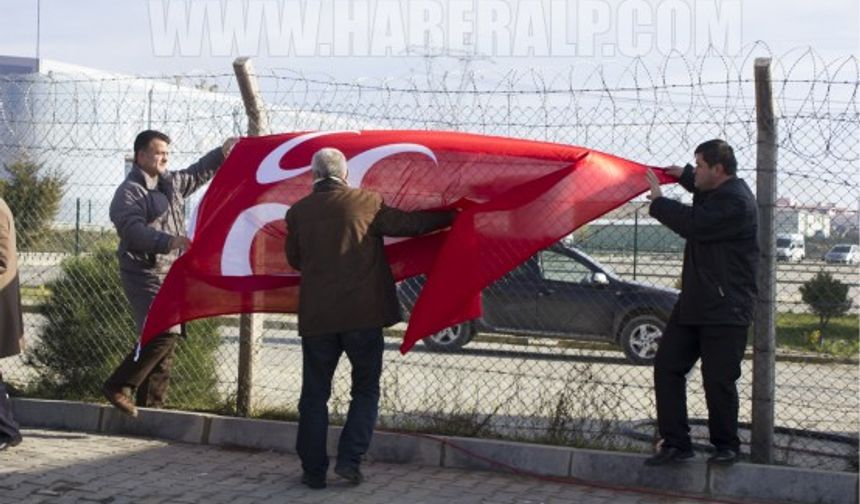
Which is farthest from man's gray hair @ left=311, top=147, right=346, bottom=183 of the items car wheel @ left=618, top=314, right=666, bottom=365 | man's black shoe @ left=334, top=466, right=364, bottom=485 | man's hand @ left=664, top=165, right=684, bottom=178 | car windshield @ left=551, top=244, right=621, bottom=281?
car wheel @ left=618, top=314, right=666, bottom=365

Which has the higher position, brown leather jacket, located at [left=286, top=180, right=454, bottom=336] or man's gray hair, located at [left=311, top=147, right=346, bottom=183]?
man's gray hair, located at [left=311, top=147, right=346, bottom=183]

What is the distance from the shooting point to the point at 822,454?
7445mm

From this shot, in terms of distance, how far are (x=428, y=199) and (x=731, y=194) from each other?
1.76 m

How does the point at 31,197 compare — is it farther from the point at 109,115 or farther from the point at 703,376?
the point at 703,376

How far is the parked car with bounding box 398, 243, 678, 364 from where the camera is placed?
11.4 meters

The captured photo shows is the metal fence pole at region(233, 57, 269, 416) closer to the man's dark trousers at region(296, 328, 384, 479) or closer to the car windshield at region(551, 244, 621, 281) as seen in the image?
the man's dark trousers at region(296, 328, 384, 479)

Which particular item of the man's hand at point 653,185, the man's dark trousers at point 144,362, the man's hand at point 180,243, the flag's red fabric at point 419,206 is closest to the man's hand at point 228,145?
the flag's red fabric at point 419,206

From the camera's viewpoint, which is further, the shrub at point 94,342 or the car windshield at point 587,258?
the car windshield at point 587,258

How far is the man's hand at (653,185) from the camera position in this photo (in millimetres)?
6930

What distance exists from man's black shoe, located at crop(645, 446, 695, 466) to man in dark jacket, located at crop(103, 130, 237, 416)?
10.3ft

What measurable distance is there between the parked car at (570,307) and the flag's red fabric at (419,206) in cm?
331

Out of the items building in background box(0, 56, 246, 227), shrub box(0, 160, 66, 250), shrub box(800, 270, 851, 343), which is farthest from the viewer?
shrub box(0, 160, 66, 250)

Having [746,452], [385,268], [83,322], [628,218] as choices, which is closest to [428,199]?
[385,268]

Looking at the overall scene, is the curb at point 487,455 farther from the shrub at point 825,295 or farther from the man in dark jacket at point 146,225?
the shrub at point 825,295
